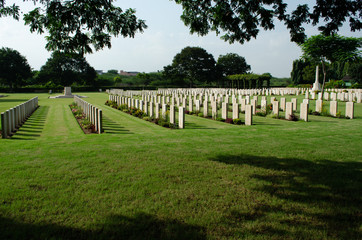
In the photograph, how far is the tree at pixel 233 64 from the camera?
78.3 m

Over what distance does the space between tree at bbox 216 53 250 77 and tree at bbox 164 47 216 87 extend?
785 cm

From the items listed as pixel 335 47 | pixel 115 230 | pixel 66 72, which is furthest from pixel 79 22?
pixel 66 72

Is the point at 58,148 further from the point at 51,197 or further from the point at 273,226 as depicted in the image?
the point at 273,226

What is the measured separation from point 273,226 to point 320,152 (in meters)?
3.74

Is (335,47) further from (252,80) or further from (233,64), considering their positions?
(233,64)

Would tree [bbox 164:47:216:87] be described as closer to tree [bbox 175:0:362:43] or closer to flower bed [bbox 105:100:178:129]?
flower bed [bbox 105:100:178:129]

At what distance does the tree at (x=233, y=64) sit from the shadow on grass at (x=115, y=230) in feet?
250

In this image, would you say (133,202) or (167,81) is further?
(167,81)

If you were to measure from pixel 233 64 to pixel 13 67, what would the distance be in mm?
55409

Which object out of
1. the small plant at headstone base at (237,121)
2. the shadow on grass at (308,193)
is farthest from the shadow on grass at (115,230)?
the small plant at headstone base at (237,121)

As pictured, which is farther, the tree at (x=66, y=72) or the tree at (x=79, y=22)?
the tree at (x=66, y=72)

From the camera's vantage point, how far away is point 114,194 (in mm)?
3896

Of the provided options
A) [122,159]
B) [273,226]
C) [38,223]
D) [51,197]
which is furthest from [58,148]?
[273,226]

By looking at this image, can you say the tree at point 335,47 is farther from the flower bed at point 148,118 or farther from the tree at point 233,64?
the tree at point 233,64
